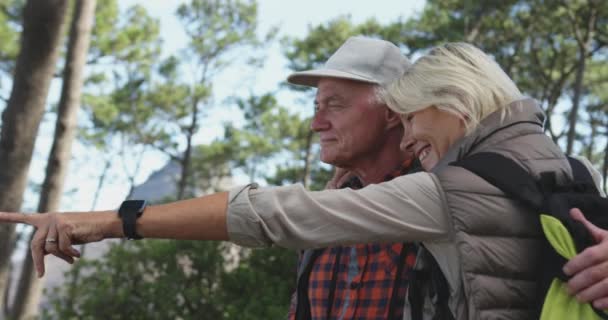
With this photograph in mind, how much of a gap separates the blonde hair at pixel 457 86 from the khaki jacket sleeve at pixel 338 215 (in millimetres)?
282

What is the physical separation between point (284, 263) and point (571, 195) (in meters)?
7.36

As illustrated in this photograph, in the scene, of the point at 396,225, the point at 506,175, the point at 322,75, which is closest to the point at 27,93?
the point at 322,75

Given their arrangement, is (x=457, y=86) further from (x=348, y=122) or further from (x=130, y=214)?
(x=348, y=122)

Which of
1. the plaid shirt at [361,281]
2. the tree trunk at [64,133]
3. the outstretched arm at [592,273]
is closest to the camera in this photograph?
the outstretched arm at [592,273]

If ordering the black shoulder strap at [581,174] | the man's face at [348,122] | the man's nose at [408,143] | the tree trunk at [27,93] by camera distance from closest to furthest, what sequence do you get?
the black shoulder strap at [581,174] < the man's nose at [408,143] < the man's face at [348,122] < the tree trunk at [27,93]

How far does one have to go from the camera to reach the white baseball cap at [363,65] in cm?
300

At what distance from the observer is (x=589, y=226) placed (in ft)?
5.44

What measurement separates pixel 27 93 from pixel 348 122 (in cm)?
233

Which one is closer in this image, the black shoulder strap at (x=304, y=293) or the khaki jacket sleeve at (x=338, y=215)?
the khaki jacket sleeve at (x=338, y=215)

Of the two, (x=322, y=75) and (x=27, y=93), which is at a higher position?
(x=27, y=93)

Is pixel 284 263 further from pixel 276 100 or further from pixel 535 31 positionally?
pixel 276 100

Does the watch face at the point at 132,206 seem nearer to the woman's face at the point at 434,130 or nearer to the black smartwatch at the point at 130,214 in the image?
the black smartwatch at the point at 130,214

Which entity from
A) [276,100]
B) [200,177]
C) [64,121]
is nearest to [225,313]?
[64,121]

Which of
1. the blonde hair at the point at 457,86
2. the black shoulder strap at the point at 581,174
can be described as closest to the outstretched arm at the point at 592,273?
the black shoulder strap at the point at 581,174
